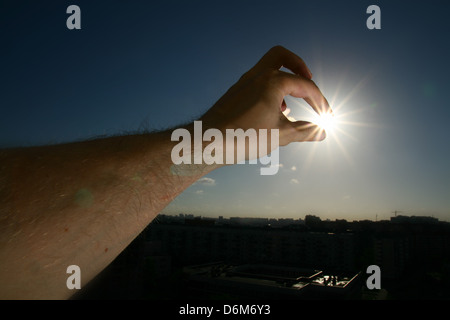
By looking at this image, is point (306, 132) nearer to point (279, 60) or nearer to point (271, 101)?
point (271, 101)

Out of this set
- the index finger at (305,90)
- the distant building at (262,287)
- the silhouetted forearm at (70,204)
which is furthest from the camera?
the distant building at (262,287)

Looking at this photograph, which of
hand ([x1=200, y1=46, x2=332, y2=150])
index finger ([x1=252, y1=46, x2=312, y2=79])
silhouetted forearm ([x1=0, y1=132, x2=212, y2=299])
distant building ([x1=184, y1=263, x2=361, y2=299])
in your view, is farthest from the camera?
distant building ([x1=184, y1=263, x2=361, y2=299])

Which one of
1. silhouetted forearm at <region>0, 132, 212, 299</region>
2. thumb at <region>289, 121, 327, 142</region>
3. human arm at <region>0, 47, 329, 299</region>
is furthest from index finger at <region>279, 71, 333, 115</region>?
silhouetted forearm at <region>0, 132, 212, 299</region>

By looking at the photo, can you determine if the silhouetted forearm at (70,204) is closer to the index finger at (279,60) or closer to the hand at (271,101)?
the hand at (271,101)

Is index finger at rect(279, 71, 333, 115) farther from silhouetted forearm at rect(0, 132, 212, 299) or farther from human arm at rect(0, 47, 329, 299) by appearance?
silhouetted forearm at rect(0, 132, 212, 299)

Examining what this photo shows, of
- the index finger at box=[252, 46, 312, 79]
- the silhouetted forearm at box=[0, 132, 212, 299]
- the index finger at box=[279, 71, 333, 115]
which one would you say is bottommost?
the silhouetted forearm at box=[0, 132, 212, 299]

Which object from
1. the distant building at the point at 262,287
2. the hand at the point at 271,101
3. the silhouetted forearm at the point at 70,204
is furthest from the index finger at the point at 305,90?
the distant building at the point at 262,287
